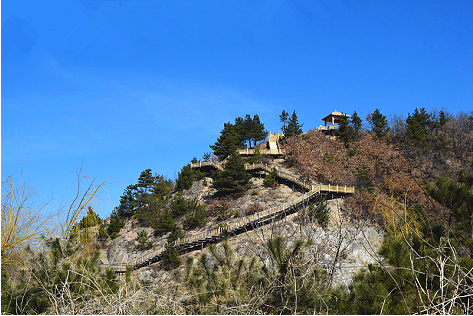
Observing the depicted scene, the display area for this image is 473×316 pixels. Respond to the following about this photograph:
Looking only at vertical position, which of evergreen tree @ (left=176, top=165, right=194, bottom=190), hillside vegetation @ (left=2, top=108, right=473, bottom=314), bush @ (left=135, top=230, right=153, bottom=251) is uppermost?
evergreen tree @ (left=176, top=165, right=194, bottom=190)

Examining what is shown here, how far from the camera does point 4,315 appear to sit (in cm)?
417

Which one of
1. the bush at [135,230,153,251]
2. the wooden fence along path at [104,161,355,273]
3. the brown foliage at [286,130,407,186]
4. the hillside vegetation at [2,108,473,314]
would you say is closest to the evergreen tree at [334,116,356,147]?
the hillside vegetation at [2,108,473,314]

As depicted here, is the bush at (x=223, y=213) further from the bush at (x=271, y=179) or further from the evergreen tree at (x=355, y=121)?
the evergreen tree at (x=355, y=121)

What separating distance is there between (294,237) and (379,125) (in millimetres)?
48956

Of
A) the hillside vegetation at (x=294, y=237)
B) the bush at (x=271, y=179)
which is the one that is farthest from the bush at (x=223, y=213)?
the bush at (x=271, y=179)

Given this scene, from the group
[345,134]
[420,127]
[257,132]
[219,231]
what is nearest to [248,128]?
[257,132]

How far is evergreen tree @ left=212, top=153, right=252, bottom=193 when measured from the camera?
37.1 meters

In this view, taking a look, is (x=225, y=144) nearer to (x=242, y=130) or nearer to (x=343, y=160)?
(x=242, y=130)

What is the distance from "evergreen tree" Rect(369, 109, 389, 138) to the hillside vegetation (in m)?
0.21

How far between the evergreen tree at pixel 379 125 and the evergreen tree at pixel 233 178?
888 inches

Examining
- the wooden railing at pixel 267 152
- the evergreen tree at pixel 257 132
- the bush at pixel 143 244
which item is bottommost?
the bush at pixel 143 244

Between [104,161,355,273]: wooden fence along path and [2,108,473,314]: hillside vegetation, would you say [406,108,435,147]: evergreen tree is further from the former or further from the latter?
[104,161,355,273]: wooden fence along path

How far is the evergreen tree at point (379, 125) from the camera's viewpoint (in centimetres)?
4853

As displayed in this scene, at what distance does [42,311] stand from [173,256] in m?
22.4
